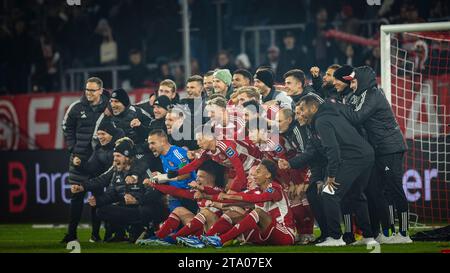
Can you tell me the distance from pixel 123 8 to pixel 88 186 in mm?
5405

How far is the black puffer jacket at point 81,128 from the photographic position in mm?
13641

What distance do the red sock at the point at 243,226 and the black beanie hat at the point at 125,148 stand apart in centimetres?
162

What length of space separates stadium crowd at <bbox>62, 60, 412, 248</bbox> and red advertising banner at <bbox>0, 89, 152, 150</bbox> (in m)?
3.98

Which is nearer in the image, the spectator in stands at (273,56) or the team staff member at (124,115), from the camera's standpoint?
the team staff member at (124,115)

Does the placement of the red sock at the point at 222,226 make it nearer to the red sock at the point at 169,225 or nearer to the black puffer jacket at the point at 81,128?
the red sock at the point at 169,225

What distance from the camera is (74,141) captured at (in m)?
13.9

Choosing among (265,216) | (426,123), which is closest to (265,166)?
(265,216)

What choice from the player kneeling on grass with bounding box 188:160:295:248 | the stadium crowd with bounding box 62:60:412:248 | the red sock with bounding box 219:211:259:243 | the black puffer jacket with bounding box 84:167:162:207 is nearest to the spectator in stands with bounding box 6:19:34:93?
the black puffer jacket with bounding box 84:167:162:207

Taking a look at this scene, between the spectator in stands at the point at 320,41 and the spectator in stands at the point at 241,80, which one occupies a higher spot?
the spectator in stands at the point at 320,41

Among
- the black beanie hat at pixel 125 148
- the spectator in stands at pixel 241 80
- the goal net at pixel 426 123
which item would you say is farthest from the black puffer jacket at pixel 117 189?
the goal net at pixel 426 123

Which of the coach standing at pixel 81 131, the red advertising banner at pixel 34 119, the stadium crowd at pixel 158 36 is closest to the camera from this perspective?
the coach standing at pixel 81 131

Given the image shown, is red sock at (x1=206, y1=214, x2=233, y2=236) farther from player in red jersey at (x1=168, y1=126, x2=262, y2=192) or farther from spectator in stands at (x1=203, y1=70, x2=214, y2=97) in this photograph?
spectator in stands at (x1=203, y1=70, x2=214, y2=97)

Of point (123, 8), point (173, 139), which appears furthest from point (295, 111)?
point (123, 8)

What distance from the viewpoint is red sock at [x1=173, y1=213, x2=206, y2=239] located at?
41.1 feet
